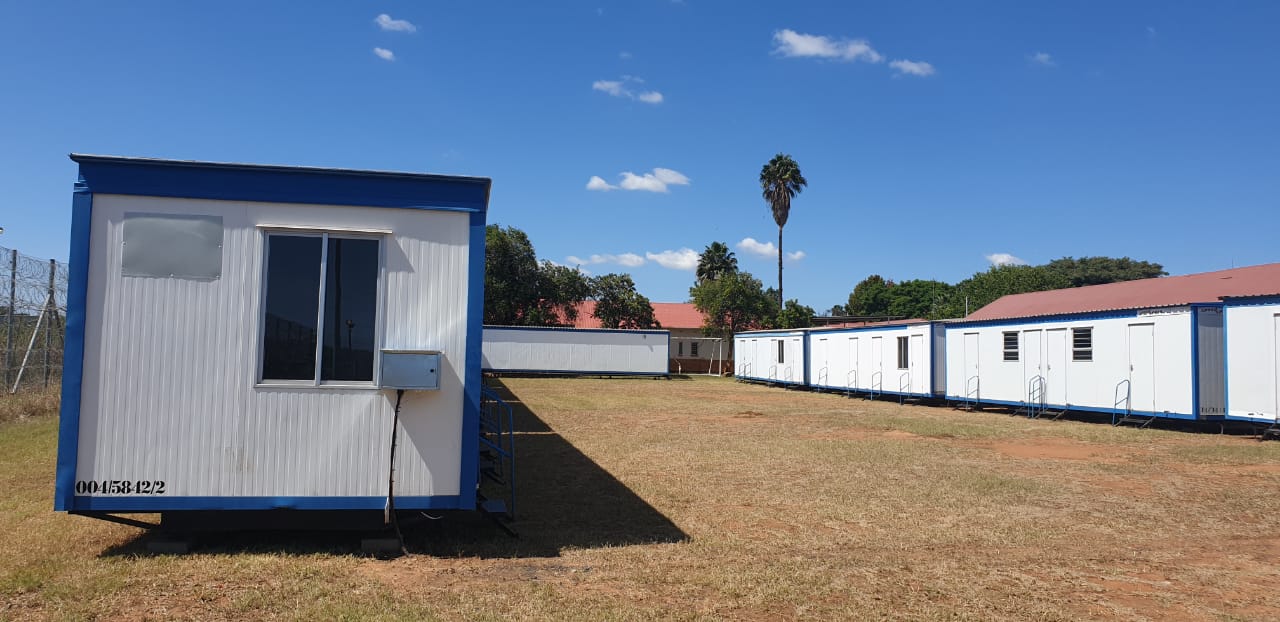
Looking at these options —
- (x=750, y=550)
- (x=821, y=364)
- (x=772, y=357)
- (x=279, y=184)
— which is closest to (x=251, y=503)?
(x=279, y=184)

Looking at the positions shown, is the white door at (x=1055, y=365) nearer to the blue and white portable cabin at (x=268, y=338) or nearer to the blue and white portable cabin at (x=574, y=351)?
the blue and white portable cabin at (x=268, y=338)

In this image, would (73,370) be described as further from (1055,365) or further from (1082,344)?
(1055,365)

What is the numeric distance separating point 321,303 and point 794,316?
46749 mm

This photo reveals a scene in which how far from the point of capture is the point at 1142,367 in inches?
680

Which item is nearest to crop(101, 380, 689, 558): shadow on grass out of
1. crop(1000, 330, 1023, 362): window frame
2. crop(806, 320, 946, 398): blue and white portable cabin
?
crop(1000, 330, 1023, 362): window frame

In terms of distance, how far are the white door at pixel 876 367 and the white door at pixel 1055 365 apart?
7.14m

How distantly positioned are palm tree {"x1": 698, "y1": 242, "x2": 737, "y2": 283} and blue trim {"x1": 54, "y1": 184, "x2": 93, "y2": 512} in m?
54.5

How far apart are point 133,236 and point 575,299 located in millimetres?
45755

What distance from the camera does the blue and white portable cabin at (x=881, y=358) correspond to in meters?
24.0

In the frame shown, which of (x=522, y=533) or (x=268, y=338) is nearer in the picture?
(x=268, y=338)

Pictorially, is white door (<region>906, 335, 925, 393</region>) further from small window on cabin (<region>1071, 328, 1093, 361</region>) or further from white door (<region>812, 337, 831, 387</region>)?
small window on cabin (<region>1071, 328, 1093, 361</region>)

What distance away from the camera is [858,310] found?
92.2 m

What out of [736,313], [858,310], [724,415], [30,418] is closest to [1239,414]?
[724,415]

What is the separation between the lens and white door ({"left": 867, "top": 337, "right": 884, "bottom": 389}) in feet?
88.0
